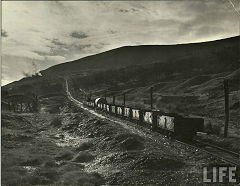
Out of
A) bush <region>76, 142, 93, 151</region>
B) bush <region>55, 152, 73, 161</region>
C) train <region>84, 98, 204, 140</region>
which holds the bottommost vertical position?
bush <region>55, 152, 73, 161</region>

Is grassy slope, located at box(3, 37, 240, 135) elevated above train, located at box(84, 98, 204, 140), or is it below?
above

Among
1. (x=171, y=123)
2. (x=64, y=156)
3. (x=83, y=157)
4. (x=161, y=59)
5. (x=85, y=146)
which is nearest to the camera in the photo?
(x=83, y=157)

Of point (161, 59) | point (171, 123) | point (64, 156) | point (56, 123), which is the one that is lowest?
point (64, 156)

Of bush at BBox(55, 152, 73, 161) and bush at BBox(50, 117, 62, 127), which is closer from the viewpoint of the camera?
bush at BBox(55, 152, 73, 161)

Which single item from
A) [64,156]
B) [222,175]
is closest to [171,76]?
[64,156]

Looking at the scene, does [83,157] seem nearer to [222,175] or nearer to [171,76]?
[222,175]

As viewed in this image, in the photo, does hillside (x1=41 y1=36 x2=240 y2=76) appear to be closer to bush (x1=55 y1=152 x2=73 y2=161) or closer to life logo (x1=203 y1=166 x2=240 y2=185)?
bush (x1=55 y1=152 x2=73 y2=161)

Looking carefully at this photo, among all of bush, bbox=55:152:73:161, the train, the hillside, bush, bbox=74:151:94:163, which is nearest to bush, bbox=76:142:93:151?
bush, bbox=55:152:73:161

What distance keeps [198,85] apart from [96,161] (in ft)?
89.5

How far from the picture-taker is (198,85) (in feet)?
124

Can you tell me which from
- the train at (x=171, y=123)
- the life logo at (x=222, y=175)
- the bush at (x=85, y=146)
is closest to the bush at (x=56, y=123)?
the train at (x=171, y=123)

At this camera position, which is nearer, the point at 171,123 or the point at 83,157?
the point at 83,157

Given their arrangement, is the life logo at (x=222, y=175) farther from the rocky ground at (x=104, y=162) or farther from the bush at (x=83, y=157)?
the bush at (x=83, y=157)

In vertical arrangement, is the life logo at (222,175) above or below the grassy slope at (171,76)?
below
